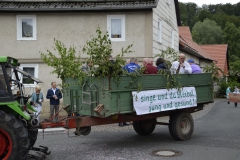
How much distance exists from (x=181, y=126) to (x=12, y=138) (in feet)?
15.9

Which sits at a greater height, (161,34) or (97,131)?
(161,34)

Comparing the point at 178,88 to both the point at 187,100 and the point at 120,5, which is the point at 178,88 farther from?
the point at 120,5

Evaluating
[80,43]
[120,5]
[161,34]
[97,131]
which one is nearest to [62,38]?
[80,43]

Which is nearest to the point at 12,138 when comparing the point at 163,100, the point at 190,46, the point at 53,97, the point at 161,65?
the point at 163,100

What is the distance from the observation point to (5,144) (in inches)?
253

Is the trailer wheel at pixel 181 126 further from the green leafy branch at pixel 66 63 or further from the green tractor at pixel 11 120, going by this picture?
the green tractor at pixel 11 120

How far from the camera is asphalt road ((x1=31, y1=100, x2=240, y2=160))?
25.7 feet

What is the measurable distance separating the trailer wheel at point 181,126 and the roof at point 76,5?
7.67 m

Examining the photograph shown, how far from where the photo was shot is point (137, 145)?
9055 mm

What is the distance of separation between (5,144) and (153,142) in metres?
4.29

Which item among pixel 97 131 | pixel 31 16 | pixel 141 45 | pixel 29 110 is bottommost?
pixel 97 131

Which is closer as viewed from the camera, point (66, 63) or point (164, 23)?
point (66, 63)

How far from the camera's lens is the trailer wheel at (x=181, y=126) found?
9.34 m

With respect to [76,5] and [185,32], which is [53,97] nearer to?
[76,5]
